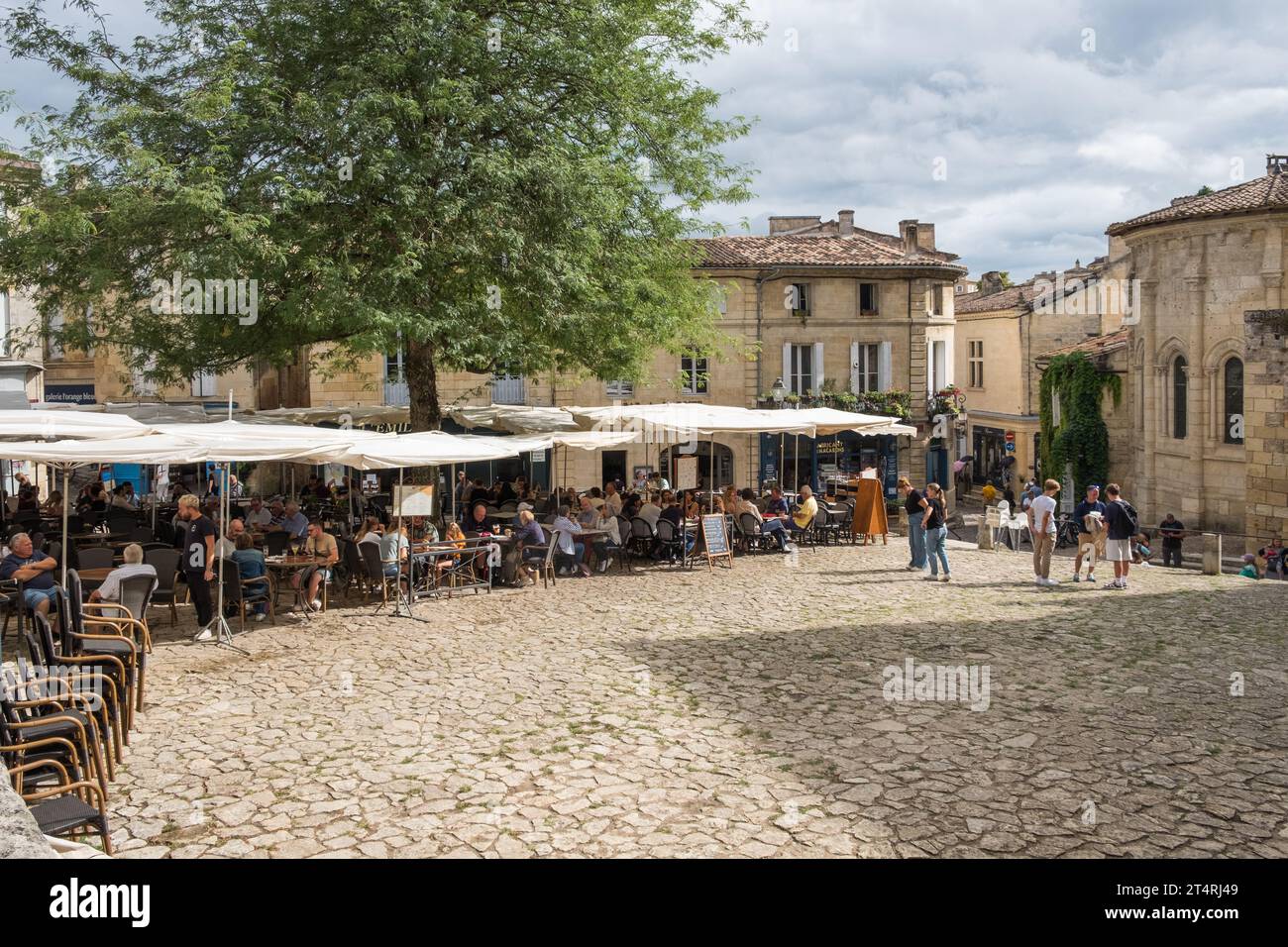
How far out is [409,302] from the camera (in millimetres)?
17109

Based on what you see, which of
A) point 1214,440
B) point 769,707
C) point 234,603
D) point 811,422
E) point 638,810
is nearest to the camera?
point 638,810

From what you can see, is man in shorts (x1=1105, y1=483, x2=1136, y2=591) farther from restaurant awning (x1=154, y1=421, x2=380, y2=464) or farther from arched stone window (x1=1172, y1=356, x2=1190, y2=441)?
arched stone window (x1=1172, y1=356, x2=1190, y2=441)

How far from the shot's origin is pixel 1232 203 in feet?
104

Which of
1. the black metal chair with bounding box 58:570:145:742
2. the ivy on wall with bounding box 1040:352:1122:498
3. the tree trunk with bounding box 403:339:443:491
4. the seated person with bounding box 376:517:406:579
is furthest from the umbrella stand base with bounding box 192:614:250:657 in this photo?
the ivy on wall with bounding box 1040:352:1122:498

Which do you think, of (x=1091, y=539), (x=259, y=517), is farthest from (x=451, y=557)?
(x=1091, y=539)

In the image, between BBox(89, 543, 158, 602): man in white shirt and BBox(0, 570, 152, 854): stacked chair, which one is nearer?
BBox(0, 570, 152, 854): stacked chair

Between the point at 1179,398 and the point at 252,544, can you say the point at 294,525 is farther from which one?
the point at 1179,398

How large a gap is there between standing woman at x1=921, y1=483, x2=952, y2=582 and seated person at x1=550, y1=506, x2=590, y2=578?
5.45 metres

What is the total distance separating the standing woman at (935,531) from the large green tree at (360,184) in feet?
19.0

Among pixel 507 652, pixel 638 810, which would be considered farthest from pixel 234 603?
pixel 638 810

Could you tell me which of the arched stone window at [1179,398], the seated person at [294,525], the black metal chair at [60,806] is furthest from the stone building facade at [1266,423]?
the black metal chair at [60,806]

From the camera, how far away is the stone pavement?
643 centimetres

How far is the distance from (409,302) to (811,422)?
735 centimetres
